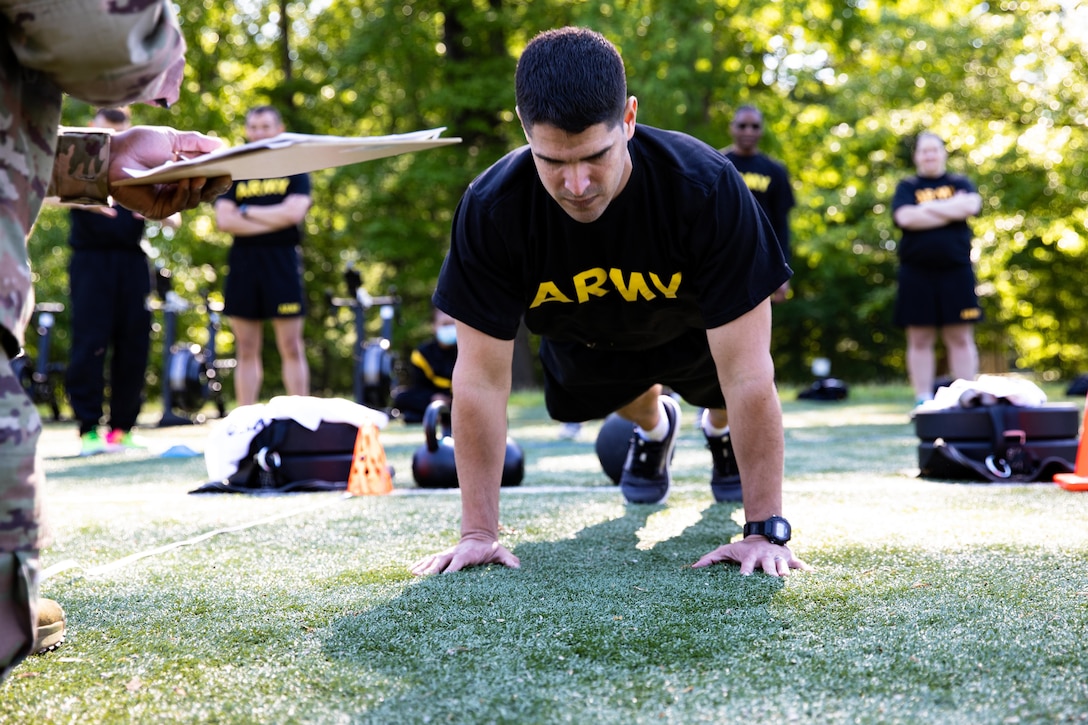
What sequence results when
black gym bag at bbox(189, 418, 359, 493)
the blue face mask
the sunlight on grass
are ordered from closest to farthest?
the sunlight on grass < black gym bag at bbox(189, 418, 359, 493) < the blue face mask

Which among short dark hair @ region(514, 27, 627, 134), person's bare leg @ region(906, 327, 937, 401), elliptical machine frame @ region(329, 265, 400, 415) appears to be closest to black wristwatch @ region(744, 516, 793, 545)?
short dark hair @ region(514, 27, 627, 134)

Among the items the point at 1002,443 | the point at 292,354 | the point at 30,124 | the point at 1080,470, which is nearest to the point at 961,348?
the point at 1002,443

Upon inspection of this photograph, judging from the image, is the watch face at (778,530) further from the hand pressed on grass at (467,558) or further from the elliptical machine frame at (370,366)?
the elliptical machine frame at (370,366)

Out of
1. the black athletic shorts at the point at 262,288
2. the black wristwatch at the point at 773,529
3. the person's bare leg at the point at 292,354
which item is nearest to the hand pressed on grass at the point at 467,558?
the black wristwatch at the point at 773,529

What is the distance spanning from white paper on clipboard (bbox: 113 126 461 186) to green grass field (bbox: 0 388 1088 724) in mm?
776

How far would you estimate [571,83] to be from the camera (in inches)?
84.5

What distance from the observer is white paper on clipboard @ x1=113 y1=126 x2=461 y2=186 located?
62.6 inches

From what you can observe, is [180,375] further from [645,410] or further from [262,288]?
[645,410]

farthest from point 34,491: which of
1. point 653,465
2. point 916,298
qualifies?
point 916,298

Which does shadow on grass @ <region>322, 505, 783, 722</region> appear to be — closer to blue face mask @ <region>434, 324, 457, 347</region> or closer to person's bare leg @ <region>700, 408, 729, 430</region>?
person's bare leg @ <region>700, 408, 729, 430</region>

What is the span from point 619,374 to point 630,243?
74cm

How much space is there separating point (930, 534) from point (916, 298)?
15.2ft

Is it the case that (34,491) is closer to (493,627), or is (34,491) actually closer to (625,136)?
(493,627)

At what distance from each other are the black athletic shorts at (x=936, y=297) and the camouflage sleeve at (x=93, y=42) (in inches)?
251
